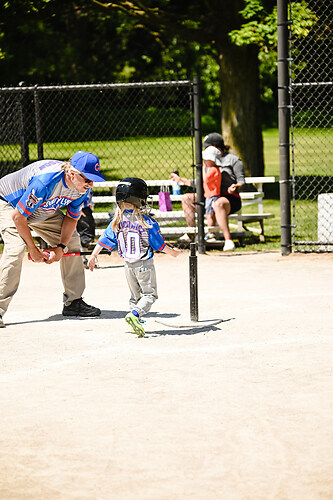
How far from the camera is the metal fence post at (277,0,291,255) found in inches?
441

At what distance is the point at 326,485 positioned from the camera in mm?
4262

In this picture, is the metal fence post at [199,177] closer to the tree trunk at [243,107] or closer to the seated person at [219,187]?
the seated person at [219,187]

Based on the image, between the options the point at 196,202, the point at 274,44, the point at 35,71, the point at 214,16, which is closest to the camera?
the point at 196,202

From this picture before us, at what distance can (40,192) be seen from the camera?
23.6ft

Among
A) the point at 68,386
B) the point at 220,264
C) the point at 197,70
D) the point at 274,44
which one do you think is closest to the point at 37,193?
the point at 68,386

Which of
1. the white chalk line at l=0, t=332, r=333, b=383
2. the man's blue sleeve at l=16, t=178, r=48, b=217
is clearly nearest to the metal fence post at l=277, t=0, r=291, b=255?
the white chalk line at l=0, t=332, r=333, b=383

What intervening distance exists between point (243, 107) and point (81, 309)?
1026 centimetres

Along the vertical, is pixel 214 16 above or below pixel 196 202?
above

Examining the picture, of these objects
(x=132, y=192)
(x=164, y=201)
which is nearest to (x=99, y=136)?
(x=164, y=201)

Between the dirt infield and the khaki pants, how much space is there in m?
0.33

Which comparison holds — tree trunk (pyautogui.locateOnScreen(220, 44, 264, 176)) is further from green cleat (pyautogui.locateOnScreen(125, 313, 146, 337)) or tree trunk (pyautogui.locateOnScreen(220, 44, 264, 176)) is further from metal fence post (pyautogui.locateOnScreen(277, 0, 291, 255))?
green cleat (pyautogui.locateOnScreen(125, 313, 146, 337))

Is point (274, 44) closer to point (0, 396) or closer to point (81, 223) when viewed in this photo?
point (81, 223)

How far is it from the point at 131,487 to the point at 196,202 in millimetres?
7864

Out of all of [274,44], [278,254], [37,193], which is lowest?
[278,254]
